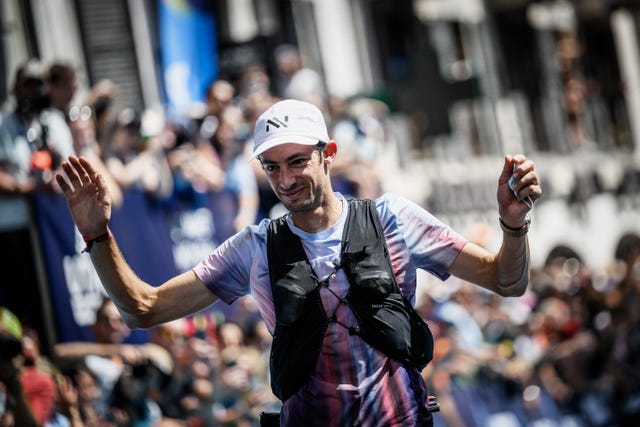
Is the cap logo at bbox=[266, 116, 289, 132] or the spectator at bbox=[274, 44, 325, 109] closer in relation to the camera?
the cap logo at bbox=[266, 116, 289, 132]

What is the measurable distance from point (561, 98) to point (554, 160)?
6.05 feet

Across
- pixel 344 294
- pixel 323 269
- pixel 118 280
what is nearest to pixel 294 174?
pixel 323 269

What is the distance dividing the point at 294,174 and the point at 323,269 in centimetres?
39

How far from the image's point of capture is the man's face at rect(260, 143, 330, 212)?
16.6ft

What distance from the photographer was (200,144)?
431 inches

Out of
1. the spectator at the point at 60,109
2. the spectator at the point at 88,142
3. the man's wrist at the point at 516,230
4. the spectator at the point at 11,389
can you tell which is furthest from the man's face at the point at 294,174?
A: the spectator at the point at 88,142

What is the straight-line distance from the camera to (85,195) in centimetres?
502

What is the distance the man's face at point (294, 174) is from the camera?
5074mm

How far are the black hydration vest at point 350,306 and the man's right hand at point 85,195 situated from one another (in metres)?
0.69

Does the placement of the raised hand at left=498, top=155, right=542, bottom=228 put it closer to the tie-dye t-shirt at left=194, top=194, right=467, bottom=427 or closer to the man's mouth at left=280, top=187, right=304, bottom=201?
the tie-dye t-shirt at left=194, top=194, right=467, bottom=427

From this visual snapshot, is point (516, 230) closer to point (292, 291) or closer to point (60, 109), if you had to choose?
point (292, 291)

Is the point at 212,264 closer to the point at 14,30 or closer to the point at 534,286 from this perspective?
the point at 14,30

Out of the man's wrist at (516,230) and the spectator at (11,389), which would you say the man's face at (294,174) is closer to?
the man's wrist at (516,230)

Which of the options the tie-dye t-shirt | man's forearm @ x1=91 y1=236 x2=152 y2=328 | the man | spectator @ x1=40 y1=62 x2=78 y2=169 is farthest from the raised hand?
spectator @ x1=40 y1=62 x2=78 y2=169
